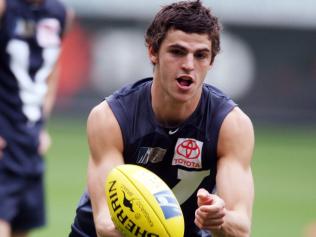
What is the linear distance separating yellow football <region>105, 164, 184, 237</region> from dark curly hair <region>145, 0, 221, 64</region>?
0.95m

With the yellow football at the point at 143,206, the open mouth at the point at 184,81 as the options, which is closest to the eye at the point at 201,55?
the open mouth at the point at 184,81

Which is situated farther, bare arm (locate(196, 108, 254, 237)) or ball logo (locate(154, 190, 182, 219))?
bare arm (locate(196, 108, 254, 237))

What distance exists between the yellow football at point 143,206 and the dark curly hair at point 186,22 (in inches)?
37.6

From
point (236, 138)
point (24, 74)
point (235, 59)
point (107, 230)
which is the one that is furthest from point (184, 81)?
point (235, 59)

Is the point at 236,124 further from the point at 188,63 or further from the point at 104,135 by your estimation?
the point at 104,135

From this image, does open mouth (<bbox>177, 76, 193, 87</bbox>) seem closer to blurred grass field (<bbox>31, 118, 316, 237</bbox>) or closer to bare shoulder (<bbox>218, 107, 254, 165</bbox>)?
bare shoulder (<bbox>218, 107, 254, 165</bbox>)

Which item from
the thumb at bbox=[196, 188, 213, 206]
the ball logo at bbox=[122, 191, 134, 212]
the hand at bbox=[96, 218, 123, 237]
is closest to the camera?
the thumb at bbox=[196, 188, 213, 206]

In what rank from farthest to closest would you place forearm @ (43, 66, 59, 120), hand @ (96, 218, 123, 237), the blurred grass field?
the blurred grass field
forearm @ (43, 66, 59, 120)
hand @ (96, 218, 123, 237)

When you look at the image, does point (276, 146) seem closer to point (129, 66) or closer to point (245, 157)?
point (129, 66)

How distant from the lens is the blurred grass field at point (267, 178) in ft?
43.3

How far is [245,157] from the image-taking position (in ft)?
23.1

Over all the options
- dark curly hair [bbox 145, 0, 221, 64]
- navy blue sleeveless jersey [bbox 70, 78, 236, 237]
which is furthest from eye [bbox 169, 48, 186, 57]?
navy blue sleeveless jersey [bbox 70, 78, 236, 237]

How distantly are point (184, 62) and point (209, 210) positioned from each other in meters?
1.00

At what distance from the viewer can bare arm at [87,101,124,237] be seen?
7000 mm
